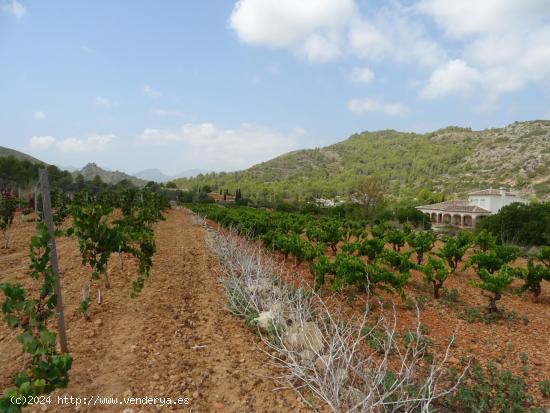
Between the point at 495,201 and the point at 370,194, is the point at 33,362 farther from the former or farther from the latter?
the point at 495,201

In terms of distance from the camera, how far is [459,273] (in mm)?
12430

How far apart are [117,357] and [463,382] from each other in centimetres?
466

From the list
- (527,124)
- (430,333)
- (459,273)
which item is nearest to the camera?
(430,333)

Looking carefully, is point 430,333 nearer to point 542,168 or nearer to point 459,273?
point 459,273

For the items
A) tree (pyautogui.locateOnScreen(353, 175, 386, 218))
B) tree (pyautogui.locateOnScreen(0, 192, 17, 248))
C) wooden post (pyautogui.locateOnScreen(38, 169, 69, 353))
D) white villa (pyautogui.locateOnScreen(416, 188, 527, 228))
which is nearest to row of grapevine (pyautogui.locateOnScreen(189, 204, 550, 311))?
wooden post (pyautogui.locateOnScreen(38, 169, 69, 353))

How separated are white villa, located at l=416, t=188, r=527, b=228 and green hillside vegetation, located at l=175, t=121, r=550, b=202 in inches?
1009

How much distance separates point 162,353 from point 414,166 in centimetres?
11249

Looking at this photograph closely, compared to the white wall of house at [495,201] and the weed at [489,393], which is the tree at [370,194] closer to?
the white wall of house at [495,201]

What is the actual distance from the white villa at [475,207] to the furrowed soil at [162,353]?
4049 cm

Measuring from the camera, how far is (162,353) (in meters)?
4.53

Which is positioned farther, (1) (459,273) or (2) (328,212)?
(2) (328,212)

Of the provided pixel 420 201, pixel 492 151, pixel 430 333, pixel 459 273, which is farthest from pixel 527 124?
pixel 430 333

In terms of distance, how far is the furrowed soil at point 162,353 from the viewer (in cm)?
362

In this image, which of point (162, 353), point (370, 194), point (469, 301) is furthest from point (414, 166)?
point (162, 353)
